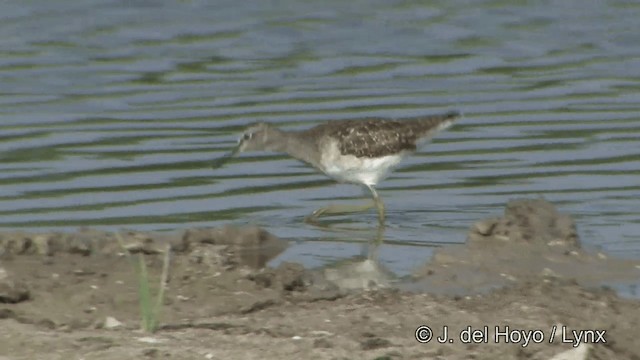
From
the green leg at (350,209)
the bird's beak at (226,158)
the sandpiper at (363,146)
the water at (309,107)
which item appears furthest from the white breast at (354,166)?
the bird's beak at (226,158)

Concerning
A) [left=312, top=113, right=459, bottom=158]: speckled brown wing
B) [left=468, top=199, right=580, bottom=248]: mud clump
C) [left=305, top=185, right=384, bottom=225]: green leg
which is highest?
[left=312, top=113, right=459, bottom=158]: speckled brown wing

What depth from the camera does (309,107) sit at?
15633 mm

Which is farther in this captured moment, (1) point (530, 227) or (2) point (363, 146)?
(2) point (363, 146)

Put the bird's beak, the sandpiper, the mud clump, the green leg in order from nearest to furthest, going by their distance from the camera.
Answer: the mud clump < the green leg < the sandpiper < the bird's beak

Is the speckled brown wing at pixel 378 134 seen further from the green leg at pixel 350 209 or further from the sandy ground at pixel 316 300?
the sandy ground at pixel 316 300

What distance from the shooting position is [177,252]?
389 inches

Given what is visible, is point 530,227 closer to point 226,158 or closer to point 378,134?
point 378,134

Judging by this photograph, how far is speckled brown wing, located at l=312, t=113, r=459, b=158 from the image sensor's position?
12.5 metres

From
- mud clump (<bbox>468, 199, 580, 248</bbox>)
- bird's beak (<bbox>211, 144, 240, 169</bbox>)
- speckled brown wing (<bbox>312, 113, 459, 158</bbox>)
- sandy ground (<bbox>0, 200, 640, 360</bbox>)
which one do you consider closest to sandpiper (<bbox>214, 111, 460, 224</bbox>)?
speckled brown wing (<bbox>312, 113, 459, 158</bbox>)

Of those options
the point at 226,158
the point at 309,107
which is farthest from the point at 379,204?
the point at 309,107

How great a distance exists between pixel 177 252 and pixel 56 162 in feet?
13.0

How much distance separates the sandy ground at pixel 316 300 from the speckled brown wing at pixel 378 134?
161 centimetres

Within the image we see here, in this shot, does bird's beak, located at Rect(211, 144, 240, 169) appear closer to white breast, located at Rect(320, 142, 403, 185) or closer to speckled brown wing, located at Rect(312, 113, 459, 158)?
speckled brown wing, located at Rect(312, 113, 459, 158)

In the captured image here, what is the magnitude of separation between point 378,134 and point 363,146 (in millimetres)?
173
